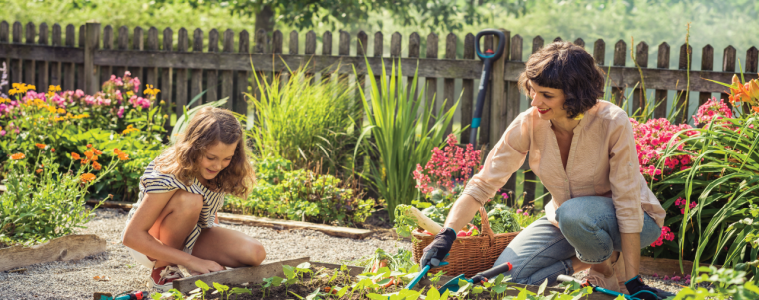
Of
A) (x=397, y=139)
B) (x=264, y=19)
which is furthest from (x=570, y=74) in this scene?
(x=264, y=19)

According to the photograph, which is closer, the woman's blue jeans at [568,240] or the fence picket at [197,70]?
the woman's blue jeans at [568,240]

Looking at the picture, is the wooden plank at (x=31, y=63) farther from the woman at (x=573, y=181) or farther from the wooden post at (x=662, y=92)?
the wooden post at (x=662, y=92)

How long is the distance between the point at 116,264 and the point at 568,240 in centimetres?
193

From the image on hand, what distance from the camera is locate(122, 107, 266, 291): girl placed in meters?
1.97

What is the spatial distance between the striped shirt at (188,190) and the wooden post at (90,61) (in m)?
3.69

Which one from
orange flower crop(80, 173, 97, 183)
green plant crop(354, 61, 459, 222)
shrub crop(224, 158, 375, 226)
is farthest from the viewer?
green plant crop(354, 61, 459, 222)

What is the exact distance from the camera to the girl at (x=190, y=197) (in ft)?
6.46

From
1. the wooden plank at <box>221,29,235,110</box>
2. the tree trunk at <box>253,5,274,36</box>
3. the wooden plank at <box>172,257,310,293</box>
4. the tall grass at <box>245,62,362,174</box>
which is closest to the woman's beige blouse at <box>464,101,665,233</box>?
the wooden plank at <box>172,257,310,293</box>

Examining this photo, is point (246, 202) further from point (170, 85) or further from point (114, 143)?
point (170, 85)

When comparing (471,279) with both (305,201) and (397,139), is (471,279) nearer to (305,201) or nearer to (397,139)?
(305,201)

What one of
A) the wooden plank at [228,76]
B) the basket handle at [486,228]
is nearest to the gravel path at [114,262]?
the basket handle at [486,228]

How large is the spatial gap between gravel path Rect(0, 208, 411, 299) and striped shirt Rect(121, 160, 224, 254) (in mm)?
271

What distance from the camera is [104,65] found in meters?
5.34

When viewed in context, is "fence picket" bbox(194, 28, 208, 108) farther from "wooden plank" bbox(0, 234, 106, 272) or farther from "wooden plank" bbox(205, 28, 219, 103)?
"wooden plank" bbox(0, 234, 106, 272)
